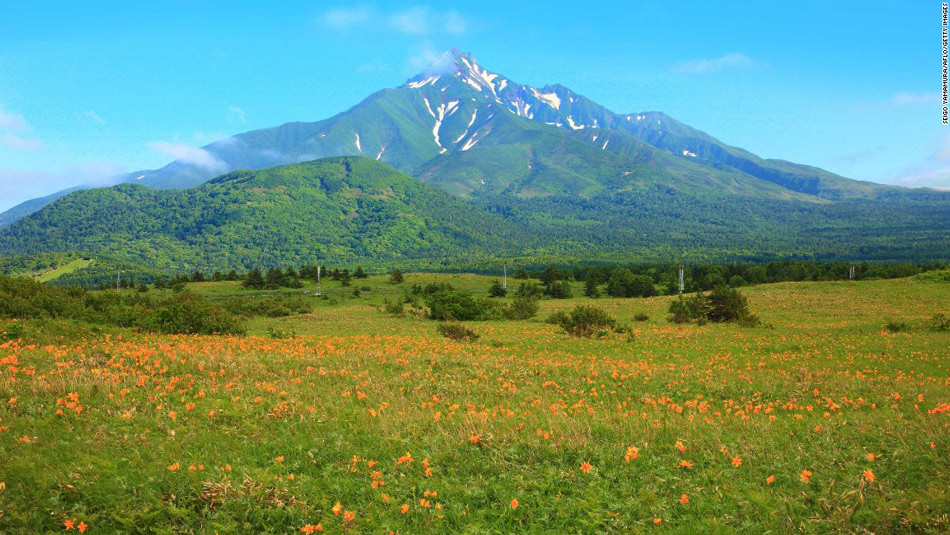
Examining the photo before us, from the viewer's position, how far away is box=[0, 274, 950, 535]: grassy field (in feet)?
18.6

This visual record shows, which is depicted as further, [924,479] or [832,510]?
[924,479]

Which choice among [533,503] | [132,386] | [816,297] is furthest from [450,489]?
[816,297]

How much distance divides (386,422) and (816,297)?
51.2 metres

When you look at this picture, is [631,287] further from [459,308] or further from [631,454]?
[631,454]

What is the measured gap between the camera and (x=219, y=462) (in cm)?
670

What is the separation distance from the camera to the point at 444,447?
7.12 metres

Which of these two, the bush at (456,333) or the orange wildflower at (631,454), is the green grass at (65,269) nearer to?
the bush at (456,333)

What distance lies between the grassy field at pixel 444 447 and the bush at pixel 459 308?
24616mm

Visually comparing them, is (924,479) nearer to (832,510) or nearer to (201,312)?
(832,510)

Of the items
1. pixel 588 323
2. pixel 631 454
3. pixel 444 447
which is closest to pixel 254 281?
pixel 588 323

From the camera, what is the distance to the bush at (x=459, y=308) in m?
37.8

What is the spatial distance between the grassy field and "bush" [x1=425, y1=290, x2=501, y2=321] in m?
24.6

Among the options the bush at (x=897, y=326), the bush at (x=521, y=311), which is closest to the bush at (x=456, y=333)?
the bush at (x=521, y=311)

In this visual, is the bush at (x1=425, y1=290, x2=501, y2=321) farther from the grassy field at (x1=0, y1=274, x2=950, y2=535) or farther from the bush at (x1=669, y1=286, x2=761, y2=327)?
the grassy field at (x1=0, y1=274, x2=950, y2=535)
